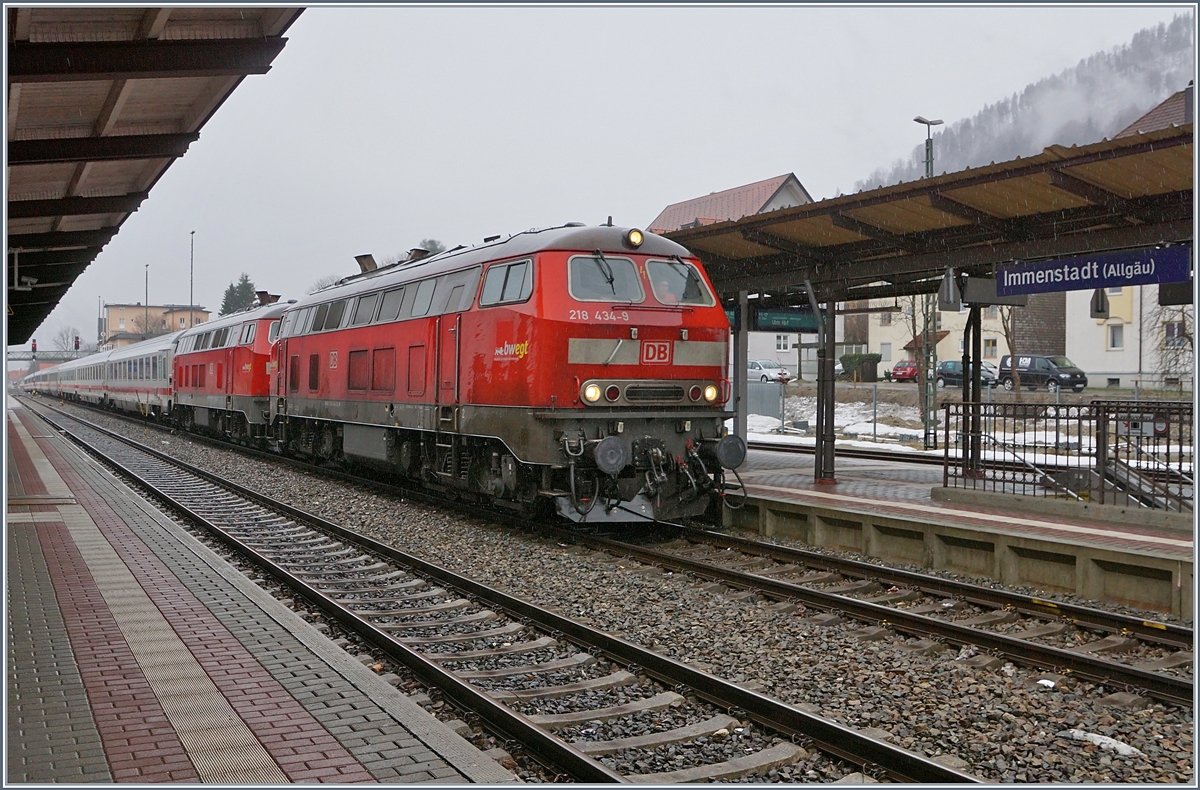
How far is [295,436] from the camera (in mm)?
20359

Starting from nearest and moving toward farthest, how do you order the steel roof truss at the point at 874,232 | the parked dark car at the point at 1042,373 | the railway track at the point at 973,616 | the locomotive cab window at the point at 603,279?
the railway track at the point at 973,616, the locomotive cab window at the point at 603,279, the steel roof truss at the point at 874,232, the parked dark car at the point at 1042,373

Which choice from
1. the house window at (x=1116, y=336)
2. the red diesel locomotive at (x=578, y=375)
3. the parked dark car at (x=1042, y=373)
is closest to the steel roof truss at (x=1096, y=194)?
the red diesel locomotive at (x=578, y=375)

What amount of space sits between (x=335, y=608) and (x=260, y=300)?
2315 centimetres

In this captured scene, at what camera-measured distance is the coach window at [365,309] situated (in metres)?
15.7

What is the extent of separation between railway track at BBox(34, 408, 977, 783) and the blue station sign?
662cm

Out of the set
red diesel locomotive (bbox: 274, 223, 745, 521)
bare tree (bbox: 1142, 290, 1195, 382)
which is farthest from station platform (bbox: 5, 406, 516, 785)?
bare tree (bbox: 1142, 290, 1195, 382)

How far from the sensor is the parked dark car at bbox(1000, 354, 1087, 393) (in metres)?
38.1

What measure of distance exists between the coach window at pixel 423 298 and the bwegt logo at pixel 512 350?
2.37 meters

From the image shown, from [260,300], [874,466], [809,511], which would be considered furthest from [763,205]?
[809,511]

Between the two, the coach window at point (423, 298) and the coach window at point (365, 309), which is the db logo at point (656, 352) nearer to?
the coach window at point (423, 298)

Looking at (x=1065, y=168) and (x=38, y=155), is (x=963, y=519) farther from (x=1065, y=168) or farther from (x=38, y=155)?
(x=38, y=155)

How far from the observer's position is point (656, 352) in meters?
11.6

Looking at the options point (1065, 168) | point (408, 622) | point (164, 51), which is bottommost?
point (408, 622)

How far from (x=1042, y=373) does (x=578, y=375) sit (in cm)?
3302
